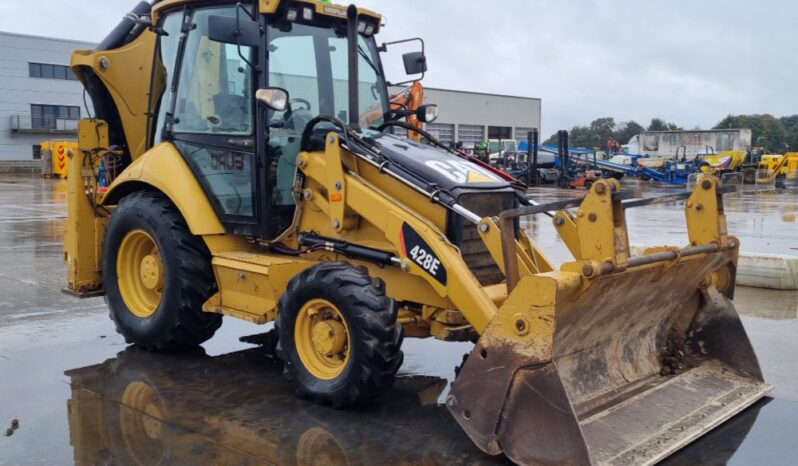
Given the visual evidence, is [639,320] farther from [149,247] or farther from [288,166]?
[149,247]

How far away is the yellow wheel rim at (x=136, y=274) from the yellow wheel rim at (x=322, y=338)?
6.23 ft

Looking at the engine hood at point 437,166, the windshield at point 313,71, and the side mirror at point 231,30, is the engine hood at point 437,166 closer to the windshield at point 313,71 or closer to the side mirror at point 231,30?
the windshield at point 313,71

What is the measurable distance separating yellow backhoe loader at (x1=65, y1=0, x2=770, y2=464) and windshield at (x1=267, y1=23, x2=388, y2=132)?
0.02m

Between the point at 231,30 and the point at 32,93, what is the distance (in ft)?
177

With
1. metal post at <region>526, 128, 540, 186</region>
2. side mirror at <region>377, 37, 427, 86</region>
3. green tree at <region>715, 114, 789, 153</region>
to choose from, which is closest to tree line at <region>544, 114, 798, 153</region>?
green tree at <region>715, 114, 789, 153</region>

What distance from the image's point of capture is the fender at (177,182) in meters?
6.07

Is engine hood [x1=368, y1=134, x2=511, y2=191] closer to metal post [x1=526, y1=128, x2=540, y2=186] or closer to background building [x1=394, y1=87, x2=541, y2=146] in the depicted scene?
metal post [x1=526, y1=128, x2=540, y2=186]

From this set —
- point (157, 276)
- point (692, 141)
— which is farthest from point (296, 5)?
point (692, 141)

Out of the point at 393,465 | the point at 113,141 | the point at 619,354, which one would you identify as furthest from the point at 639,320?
the point at 113,141

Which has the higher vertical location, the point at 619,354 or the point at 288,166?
the point at 288,166

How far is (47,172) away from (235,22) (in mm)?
35779

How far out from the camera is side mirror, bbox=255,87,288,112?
539 centimetres

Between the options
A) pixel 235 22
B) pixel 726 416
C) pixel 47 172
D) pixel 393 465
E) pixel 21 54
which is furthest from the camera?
pixel 21 54

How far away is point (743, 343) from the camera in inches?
216
